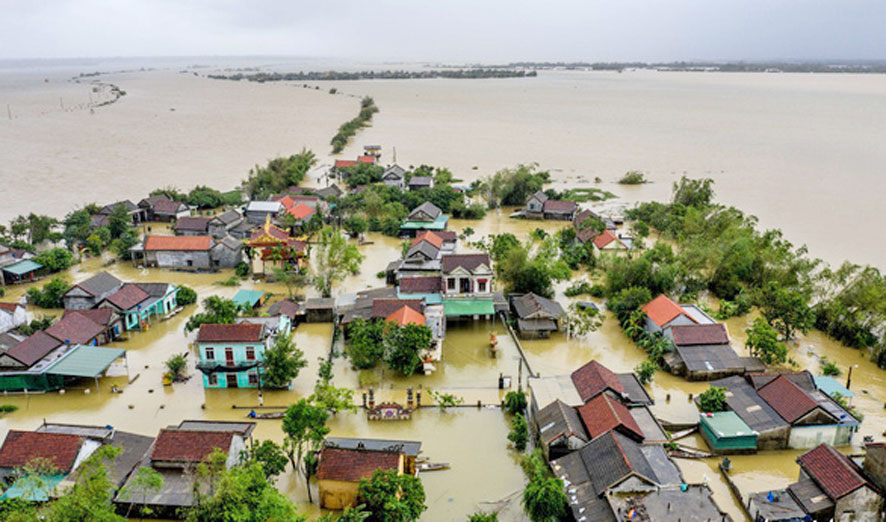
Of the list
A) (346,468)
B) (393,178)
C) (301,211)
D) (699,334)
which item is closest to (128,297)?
(301,211)

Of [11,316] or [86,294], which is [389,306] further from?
[11,316]

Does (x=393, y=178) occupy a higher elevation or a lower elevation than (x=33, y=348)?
higher

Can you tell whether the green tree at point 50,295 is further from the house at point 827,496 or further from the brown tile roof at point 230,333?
the house at point 827,496

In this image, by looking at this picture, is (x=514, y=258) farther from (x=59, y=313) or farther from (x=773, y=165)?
(x=773, y=165)

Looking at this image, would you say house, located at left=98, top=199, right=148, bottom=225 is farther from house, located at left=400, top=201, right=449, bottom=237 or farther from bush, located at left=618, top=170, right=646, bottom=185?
bush, located at left=618, top=170, right=646, bottom=185

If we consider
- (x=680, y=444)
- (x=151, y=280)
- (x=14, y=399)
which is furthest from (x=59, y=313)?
(x=680, y=444)

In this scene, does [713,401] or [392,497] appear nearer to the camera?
[392,497]

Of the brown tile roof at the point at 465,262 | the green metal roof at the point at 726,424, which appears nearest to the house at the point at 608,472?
the green metal roof at the point at 726,424
